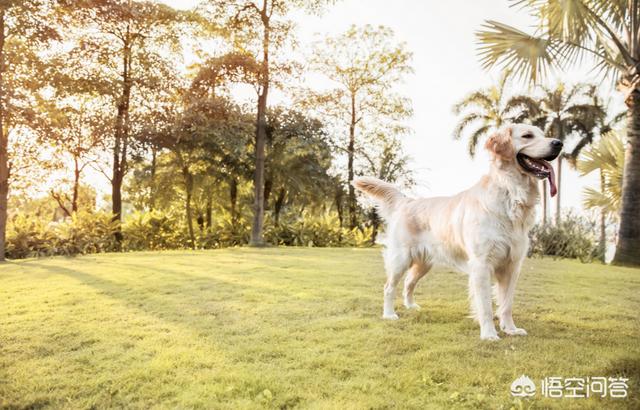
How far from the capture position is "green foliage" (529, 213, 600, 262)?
44.3ft

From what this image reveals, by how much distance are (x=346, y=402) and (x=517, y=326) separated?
7.80 ft

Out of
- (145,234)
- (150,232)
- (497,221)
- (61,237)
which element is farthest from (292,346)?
(150,232)

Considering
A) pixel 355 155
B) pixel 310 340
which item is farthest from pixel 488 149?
pixel 355 155

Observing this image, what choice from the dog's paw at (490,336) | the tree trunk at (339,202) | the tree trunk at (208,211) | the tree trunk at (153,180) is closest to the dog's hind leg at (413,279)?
the dog's paw at (490,336)

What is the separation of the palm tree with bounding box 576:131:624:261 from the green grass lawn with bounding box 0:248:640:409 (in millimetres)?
8578

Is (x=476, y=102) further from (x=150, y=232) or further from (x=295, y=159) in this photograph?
(x=150, y=232)

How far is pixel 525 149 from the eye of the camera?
393 centimetres

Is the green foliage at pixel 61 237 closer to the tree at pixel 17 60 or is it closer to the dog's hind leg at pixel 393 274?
the tree at pixel 17 60

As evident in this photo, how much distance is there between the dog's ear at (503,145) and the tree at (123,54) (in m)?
15.0

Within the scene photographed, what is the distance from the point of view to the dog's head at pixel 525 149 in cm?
383

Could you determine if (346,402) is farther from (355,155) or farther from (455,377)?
(355,155)

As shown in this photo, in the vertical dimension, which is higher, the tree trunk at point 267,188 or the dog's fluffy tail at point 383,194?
the tree trunk at point 267,188

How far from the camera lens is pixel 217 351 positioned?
3971 mm

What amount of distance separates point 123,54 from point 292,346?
1618 cm
